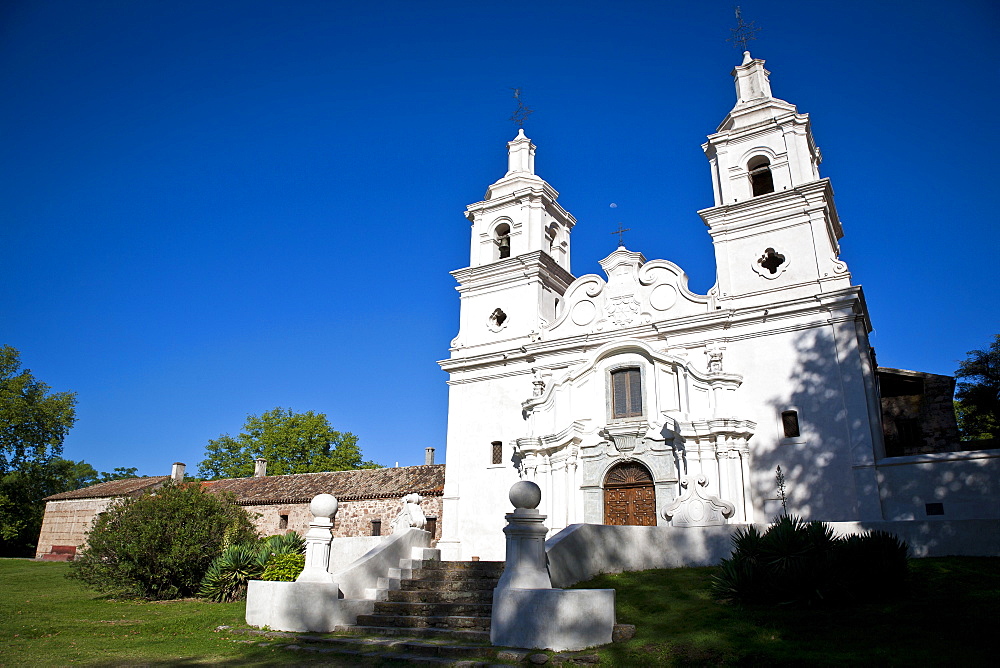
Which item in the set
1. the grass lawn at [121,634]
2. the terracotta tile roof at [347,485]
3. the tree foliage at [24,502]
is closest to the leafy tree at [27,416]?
the tree foliage at [24,502]

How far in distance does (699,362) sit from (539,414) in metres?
5.11

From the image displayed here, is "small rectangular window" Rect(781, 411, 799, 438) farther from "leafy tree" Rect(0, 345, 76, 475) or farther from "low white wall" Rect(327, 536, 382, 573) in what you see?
"leafy tree" Rect(0, 345, 76, 475)

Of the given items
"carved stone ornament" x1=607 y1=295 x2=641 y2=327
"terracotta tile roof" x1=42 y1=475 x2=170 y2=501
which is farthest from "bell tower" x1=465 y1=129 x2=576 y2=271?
"terracotta tile roof" x1=42 y1=475 x2=170 y2=501

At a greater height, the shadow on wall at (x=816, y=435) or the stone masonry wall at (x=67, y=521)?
the shadow on wall at (x=816, y=435)

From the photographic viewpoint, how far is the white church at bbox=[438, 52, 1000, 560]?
17.4 meters

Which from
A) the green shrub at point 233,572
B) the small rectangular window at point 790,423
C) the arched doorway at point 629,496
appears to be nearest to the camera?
the green shrub at point 233,572

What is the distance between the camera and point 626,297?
71.7 feet

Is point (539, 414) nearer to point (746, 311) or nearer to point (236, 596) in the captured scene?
point (746, 311)

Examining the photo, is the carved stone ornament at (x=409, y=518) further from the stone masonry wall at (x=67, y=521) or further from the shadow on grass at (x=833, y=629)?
the stone masonry wall at (x=67, y=521)

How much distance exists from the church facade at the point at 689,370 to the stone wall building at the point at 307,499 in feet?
21.7

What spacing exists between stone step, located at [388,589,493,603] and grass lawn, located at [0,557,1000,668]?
1.95m

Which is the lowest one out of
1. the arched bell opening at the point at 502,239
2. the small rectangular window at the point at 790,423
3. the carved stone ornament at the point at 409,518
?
the carved stone ornament at the point at 409,518

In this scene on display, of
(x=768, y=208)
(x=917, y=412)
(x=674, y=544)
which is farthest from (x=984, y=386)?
(x=674, y=544)

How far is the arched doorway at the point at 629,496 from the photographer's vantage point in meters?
19.0
